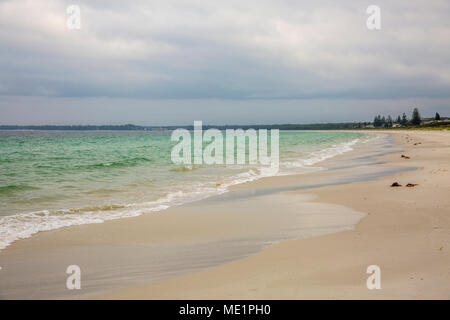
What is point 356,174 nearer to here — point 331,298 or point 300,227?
point 300,227

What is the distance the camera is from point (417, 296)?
3621mm

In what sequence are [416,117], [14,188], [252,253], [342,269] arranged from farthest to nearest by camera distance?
1. [416,117]
2. [14,188]
3. [252,253]
4. [342,269]

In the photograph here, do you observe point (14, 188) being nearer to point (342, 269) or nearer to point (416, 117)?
point (342, 269)

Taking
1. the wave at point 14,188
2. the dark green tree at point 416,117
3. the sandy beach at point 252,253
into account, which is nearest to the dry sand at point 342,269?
the sandy beach at point 252,253

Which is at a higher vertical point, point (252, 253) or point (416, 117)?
point (416, 117)

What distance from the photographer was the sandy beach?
4.07 meters

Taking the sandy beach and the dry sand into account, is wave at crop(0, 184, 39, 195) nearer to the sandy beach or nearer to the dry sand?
the sandy beach

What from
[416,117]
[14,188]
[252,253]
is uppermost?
[416,117]

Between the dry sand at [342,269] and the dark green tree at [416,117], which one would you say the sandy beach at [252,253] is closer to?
the dry sand at [342,269]

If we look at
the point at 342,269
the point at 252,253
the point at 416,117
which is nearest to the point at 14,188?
the point at 252,253

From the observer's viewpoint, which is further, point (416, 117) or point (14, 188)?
point (416, 117)

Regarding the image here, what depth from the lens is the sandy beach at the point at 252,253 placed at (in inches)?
160

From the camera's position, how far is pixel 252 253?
5.38m

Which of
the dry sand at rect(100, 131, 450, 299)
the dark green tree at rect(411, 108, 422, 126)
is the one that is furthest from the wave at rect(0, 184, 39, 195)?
the dark green tree at rect(411, 108, 422, 126)
